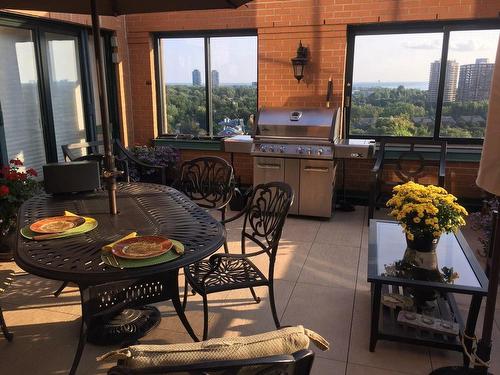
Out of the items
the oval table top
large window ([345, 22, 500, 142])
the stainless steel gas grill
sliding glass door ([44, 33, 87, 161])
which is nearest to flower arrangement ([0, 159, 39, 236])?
the oval table top

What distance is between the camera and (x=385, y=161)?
477cm

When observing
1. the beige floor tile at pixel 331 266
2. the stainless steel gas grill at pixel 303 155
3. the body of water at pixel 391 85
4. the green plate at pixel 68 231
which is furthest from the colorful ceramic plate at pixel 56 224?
the body of water at pixel 391 85

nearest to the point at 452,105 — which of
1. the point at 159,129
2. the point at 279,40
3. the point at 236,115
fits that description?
the point at 279,40

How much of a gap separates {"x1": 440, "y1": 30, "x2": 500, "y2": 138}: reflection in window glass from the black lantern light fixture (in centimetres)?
160

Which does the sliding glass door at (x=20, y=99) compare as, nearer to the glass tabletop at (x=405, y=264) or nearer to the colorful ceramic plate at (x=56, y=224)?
the colorful ceramic plate at (x=56, y=224)

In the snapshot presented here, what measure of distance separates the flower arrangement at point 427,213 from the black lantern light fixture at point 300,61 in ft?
8.93

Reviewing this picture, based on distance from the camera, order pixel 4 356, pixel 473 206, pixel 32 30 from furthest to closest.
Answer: pixel 473 206 < pixel 32 30 < pixel 4 356

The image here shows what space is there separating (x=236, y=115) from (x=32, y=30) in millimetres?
2494

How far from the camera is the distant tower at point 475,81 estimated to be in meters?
4.50

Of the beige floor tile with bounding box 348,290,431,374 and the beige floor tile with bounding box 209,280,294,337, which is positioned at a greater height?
the beige floor tile with bounding box 209,280,294,337

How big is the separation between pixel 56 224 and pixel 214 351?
134 centimetres

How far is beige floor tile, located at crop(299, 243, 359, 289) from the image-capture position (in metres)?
3.00

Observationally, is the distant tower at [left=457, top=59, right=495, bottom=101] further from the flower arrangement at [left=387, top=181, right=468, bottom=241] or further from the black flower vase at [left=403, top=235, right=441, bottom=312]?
the black flower vase at [left=403, top=235, right=441, bottom=312]

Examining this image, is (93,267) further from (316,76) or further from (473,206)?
(473,206)
